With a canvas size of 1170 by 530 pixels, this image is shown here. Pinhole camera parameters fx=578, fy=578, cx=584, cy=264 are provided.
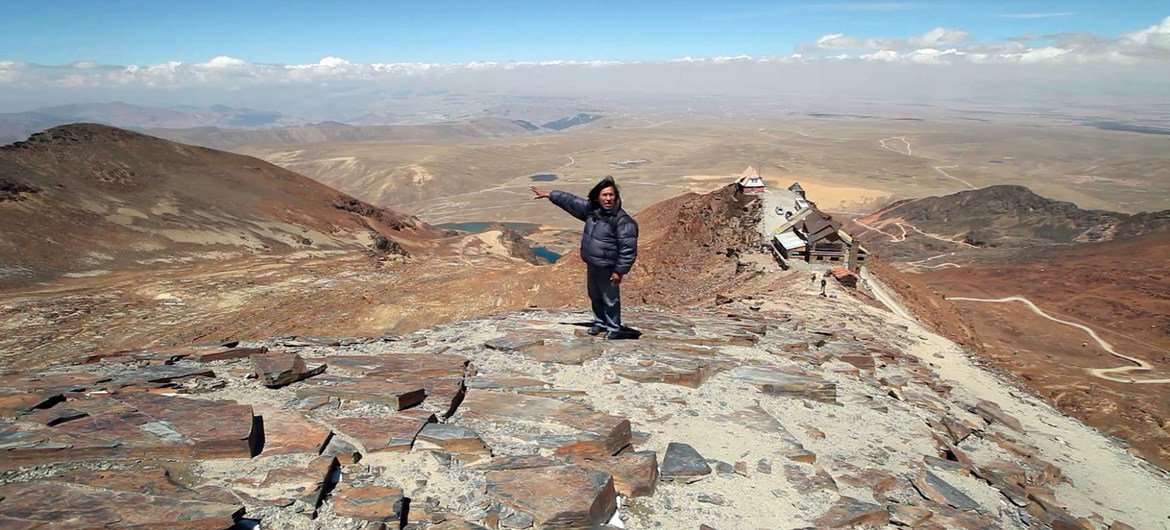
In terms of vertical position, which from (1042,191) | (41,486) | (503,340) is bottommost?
(1042,191)

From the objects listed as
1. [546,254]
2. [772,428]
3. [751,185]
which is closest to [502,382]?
[772,428]

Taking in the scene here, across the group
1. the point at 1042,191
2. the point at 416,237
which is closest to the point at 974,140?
the point at 1042,191

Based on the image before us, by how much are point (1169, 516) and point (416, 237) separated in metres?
41.4

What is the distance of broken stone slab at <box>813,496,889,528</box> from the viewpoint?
4277 mm

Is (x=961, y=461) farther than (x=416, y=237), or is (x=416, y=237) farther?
(x=416, y=237)

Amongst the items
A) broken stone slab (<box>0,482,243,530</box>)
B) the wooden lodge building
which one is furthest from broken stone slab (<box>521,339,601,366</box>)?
the wooden lodge building

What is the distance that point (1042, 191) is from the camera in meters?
90.2

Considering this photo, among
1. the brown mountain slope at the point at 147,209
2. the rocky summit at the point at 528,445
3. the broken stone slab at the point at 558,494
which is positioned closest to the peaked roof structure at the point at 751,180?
the rocky summit at the point at 528,445

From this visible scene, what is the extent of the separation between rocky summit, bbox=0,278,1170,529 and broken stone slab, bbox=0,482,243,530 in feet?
0.05

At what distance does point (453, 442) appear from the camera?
15.0 ft

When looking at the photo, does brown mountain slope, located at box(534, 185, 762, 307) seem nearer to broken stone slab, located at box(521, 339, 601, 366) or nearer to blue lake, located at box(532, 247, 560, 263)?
broken stone slab, located at box(521, 339, 601, 366)

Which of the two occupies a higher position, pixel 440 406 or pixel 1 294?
pixel 440 406

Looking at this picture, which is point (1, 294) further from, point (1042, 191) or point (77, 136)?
point (1042, 191)

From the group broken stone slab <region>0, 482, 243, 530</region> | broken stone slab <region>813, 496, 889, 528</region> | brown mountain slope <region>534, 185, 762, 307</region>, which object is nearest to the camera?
broken stone slab <region>0, 482, 243, 530</region>
